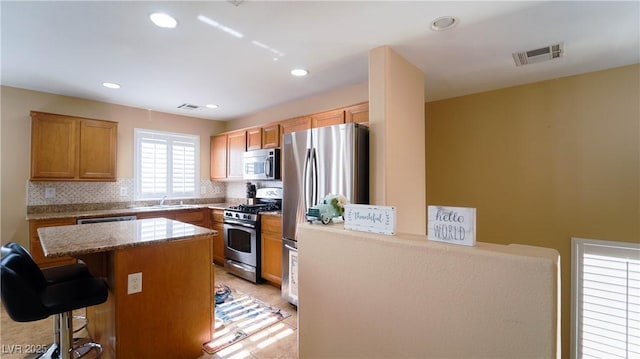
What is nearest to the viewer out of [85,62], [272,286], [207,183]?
[85,62]

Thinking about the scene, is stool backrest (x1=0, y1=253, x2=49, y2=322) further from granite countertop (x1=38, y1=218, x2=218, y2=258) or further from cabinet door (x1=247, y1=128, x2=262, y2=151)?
cabinet door (x1=247, y1=128, x2=262, y2=151)

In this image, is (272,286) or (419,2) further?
(272,286)

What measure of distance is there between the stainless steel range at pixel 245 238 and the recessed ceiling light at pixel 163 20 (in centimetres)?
228

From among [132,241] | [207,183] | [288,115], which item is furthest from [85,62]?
[207,183]

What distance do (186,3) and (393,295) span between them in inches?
82.8

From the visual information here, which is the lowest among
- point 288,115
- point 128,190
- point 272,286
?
point 272,286

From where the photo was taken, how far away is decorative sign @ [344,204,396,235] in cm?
131

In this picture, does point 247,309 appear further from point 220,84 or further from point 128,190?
point 128,190

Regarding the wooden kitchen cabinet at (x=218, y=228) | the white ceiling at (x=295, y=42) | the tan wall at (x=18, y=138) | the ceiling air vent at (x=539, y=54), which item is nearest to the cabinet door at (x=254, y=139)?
the white ceiling at (x=295, y=42)

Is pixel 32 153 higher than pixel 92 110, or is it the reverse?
pixel 92 110

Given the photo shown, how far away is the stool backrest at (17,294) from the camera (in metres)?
1.47

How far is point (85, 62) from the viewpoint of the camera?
8.81 feet

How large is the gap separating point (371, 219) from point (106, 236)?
1941 mm

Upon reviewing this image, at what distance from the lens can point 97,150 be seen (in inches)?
148
